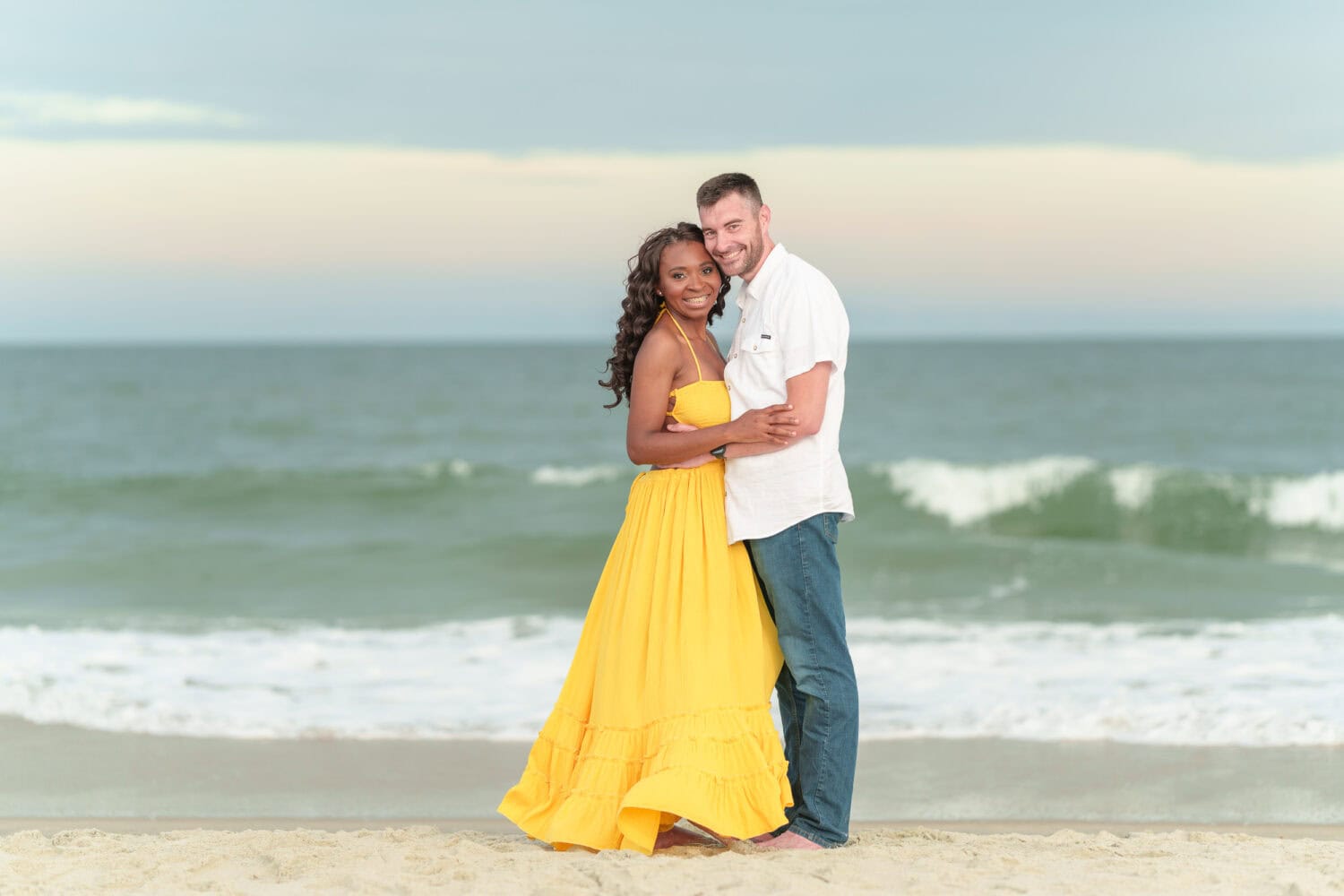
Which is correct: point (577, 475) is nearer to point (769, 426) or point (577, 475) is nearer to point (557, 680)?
point (557, 680)

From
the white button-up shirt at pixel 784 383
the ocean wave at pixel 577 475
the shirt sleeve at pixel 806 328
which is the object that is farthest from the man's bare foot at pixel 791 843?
the ocean wave at pixel 577 475

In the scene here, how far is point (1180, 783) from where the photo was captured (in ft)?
16.5

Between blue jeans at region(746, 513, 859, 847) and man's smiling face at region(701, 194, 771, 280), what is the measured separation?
0.84m

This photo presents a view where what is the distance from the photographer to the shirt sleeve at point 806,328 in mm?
3637

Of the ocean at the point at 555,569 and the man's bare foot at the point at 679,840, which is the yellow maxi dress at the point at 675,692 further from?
the ocean at the point at 555,569

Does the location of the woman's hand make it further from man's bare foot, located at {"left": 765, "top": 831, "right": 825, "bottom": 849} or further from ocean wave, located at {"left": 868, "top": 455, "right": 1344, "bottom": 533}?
ocean wave, located at {"left": 868, "top": 455, "right": 1344, "bottom": 533}

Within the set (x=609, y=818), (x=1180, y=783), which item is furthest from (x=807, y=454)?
(x=1180, y=783)

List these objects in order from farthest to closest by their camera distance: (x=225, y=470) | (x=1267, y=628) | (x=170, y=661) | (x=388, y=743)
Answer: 1. (x=225, y=470)
2. (x=1267, y=628)
3. (x=170, y=661)
4. (x=388, y=743)

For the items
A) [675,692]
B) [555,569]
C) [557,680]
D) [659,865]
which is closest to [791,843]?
[659,865]

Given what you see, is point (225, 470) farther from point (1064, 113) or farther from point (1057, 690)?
point (1064, 113)

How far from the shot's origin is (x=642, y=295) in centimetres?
384

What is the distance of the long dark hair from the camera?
3797 mm

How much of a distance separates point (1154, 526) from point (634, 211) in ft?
33.3

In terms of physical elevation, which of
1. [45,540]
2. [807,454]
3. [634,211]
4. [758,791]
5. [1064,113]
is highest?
[1064,113]
